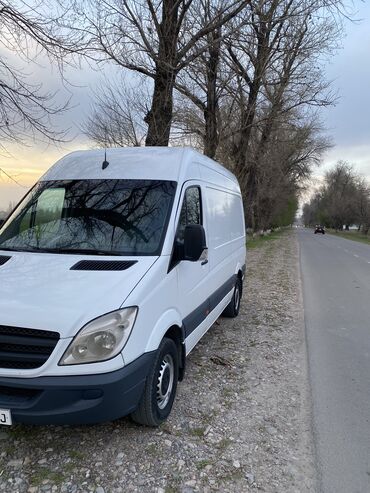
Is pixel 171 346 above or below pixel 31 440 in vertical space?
above

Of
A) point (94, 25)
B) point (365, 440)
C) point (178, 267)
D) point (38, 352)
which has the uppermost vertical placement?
point (94, 25)

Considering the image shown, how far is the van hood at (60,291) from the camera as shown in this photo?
9.14 feet

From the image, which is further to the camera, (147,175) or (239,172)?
(239,172)

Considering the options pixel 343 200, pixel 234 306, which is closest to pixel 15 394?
pixel 234 306

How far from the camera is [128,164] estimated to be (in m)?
4.36

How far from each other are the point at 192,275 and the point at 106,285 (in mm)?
1328

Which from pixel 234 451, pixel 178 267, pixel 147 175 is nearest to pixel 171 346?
pixel 178 267

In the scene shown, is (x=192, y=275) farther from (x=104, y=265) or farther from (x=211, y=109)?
(x=211, y=109)

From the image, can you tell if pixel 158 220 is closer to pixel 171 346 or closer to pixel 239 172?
pixel 171 346

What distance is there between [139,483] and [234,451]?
2.71ft

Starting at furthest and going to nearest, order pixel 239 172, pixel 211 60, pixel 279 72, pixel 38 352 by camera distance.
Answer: pixel 239 172, pixel 279 72, pixel 211 60, pixel 38 352

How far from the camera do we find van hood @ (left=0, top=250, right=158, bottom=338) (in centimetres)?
279

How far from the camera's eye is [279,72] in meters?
18.3

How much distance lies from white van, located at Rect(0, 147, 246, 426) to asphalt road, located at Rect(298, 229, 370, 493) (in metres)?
1.40
